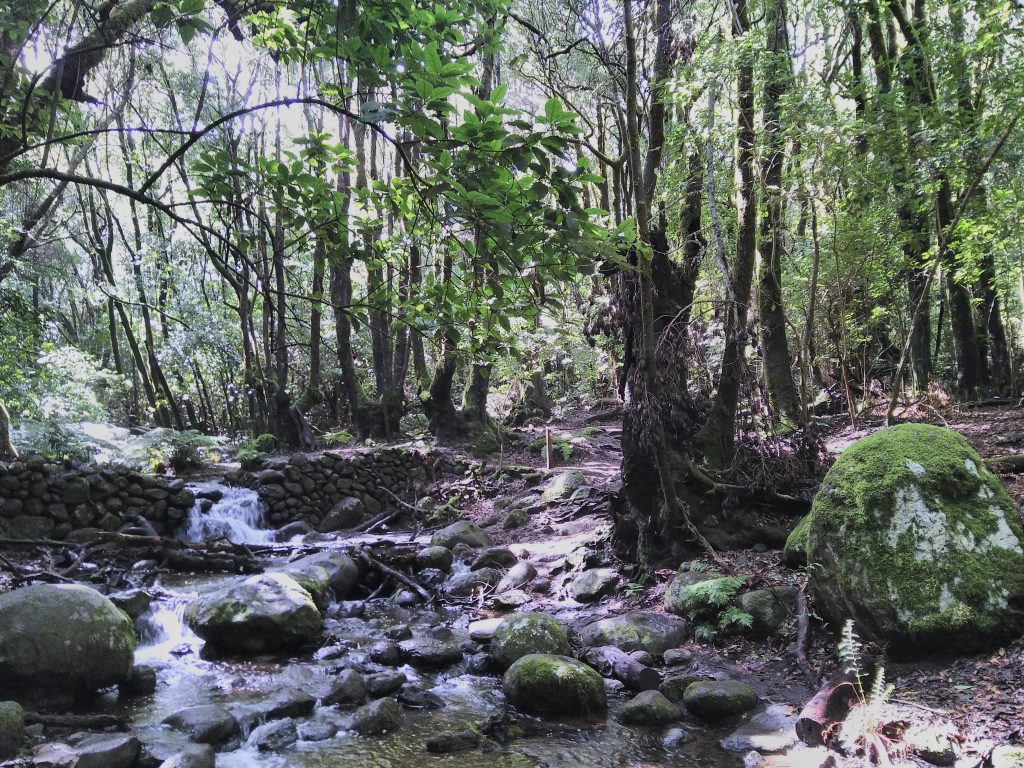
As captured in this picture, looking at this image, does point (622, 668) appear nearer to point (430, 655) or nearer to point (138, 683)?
point (430, 655)

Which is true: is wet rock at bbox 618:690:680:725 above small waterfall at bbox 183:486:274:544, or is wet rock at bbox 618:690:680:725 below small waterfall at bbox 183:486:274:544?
below

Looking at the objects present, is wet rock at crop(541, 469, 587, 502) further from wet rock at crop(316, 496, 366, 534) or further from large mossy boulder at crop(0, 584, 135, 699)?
large mossy boulder at crop(0, 584, 135, 699)

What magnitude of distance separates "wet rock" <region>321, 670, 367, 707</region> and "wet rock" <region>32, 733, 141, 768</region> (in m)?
1.46

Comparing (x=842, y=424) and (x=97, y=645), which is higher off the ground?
(x=842, y=424)

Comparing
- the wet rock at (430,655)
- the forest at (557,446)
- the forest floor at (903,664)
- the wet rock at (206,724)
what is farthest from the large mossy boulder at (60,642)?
the forest floor at (903,664)

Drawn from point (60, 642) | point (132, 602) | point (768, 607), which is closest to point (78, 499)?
point (132, 602)

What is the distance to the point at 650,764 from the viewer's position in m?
4.08

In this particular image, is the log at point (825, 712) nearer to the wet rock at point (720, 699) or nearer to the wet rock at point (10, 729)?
the wet rock at point (720, 699)

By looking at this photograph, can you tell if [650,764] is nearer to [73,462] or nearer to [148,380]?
[73,462]

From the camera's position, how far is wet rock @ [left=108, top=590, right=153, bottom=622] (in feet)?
21.5

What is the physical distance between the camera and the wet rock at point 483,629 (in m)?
6.48

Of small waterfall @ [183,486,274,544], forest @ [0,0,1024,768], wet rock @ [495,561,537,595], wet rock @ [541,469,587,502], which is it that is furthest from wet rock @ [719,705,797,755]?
small waterfall @ [183,486,274,544]

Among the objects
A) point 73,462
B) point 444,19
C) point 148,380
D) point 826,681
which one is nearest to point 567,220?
point 444,19

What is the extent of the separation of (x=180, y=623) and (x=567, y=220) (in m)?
6.45
